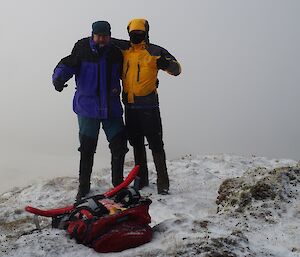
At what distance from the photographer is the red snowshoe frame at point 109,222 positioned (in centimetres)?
511

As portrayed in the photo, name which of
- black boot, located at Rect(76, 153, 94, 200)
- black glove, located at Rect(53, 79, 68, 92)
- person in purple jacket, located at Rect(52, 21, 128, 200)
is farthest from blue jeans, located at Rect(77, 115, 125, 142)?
black glove, located at Rect(53, 79, 68, 92)

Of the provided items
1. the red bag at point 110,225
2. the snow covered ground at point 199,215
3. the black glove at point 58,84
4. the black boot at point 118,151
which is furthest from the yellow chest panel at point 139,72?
the red bag at point 110,225

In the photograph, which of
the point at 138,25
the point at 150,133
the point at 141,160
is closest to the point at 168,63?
the point at 138,25

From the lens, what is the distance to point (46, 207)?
905 cm

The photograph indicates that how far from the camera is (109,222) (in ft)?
17.1

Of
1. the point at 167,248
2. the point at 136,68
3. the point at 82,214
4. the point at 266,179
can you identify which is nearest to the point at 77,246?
the point at 82,214

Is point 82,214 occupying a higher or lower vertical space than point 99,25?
lower

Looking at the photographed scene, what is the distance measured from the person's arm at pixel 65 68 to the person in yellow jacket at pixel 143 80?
81 centimetres

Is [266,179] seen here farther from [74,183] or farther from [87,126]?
[74,183]

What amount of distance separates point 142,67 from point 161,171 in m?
1.98

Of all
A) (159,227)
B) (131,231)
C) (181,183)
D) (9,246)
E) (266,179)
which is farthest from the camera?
(181,183)

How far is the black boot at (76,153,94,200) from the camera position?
28.5 feet

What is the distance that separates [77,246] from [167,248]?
3.19 ft

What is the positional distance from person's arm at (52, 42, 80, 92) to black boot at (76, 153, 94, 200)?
1.39m
